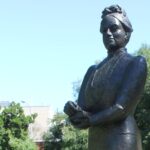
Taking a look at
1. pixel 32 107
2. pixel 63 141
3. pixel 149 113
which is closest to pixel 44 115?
pixel 32 107

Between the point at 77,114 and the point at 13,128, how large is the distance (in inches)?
987

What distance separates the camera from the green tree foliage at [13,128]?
3012 cm

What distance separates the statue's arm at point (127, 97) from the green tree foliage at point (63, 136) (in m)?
33.7

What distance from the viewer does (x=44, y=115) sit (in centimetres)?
7681

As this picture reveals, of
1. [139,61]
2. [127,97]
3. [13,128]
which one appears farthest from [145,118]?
[127,97]

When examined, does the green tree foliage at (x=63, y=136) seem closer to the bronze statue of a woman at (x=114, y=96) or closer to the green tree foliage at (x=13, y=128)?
the green tree foliage at (x=13, y=128)

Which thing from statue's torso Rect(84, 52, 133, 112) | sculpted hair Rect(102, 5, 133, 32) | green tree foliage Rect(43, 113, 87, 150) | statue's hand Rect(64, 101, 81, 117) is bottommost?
statue's hand Rect(64, 101, 81, 117)

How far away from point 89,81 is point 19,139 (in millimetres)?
24696

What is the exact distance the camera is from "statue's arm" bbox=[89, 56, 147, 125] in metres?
5.77

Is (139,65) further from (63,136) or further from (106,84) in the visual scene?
(63,136)

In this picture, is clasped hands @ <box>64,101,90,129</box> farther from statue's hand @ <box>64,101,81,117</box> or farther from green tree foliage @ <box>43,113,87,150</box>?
green tree foliage @ <box>43,113,87,150</box>

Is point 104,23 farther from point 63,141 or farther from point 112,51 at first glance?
point 63,141

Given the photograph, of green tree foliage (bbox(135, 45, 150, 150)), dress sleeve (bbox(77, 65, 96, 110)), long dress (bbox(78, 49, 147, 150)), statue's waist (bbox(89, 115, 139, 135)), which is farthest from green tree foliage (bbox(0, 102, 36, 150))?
statue's waist (bbox(89, 115, 139, 135))

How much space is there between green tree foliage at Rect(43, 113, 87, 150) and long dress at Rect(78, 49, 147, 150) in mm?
33605
